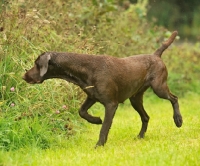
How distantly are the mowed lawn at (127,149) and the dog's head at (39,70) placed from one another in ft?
3.13

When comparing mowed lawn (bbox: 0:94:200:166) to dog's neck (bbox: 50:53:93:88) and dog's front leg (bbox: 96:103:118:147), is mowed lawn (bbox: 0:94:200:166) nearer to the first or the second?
dog's front leg (bbox: 96:103:118:147)

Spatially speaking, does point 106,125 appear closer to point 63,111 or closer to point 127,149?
point 127,149

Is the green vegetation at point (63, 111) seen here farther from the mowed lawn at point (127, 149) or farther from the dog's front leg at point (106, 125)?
the dog's front leg at point (106, 125)

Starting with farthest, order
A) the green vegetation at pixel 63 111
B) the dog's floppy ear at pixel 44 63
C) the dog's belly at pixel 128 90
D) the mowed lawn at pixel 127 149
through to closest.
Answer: the dog's belly at pixel 128 90 < the dog's floppy ear at pixel 44 63 < the green vegetation at pixel 63 111 < the mowed lawn at pixel 127 149

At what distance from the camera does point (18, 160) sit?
6184mm

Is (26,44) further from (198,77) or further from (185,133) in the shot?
(198,77)

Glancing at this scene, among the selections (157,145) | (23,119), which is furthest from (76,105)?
(157,145)

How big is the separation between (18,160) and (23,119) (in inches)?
51.3

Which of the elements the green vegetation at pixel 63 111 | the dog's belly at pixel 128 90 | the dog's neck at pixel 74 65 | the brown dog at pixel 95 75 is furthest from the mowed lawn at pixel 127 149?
the dog's neck at pixel 74 65

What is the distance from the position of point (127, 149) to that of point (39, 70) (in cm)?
156

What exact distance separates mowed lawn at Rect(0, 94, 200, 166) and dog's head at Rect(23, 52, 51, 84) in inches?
37.5

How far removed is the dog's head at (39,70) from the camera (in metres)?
7.15

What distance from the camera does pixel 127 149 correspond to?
689 centimetres

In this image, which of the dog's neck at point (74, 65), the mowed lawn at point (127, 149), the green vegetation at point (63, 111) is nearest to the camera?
the mowed lawn at point (127, 149)
